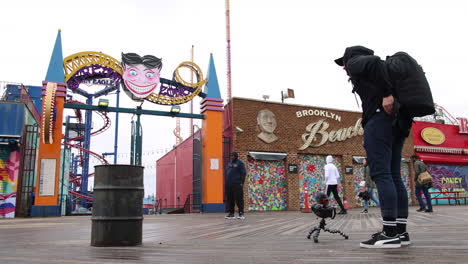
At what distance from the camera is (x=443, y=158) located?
2247 centimetres

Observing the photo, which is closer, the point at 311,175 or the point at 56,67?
the point at 56,67

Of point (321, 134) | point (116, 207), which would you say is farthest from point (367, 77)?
point (321, 134)

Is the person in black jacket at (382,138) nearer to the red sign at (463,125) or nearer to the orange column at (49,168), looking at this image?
the orange column at (49,168)

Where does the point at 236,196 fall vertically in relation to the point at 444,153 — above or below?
below

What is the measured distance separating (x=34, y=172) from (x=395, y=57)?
1513 cm

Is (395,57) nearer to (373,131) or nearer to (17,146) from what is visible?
(373,131)

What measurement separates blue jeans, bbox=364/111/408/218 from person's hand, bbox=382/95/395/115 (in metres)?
0.13

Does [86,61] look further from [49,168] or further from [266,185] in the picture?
[266,185]

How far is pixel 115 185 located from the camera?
360 centimetres

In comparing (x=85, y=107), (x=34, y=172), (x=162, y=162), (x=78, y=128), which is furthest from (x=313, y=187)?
(x=78, y=128)

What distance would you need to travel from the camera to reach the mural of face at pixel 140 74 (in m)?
15.7

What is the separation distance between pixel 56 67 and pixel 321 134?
1265 cm

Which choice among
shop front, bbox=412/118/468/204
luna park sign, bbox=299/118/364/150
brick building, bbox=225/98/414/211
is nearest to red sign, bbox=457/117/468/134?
shop front, bbox=412/118/468/204

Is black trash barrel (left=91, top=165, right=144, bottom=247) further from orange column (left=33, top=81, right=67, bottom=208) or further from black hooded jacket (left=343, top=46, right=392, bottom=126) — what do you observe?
orange column (left=33, top=81, right=67, bottom=208)
